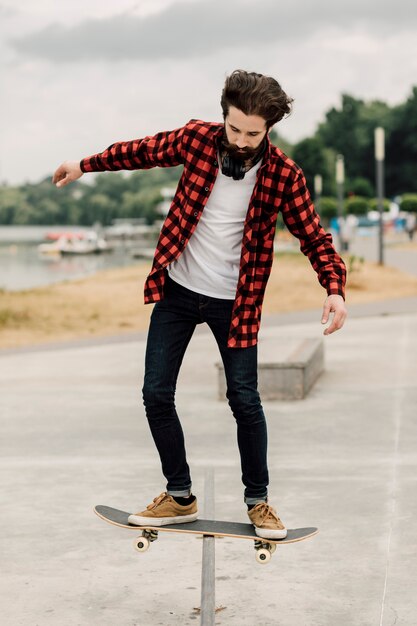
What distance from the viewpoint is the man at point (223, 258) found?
384 centimetres

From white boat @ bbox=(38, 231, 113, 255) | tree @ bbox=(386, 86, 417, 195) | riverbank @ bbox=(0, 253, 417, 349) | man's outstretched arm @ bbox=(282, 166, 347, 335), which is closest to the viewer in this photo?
man's outstretched arm @ bbox=(282, 166, 347, 335)

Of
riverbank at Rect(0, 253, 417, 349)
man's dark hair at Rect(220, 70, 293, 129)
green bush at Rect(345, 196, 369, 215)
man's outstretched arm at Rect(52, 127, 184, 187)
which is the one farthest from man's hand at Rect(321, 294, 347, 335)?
green bush at Rect(345, 196, 369, 215)

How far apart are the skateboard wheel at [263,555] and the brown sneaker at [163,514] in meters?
0.34

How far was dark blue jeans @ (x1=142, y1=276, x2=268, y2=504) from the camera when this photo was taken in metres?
3.97

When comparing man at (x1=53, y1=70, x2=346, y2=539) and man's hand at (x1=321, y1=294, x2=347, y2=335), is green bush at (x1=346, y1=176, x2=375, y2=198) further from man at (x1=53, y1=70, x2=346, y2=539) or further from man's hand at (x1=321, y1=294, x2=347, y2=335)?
man's hand at (x1=321, y1=294, x2=347, y2=335)

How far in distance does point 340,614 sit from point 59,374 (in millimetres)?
6355

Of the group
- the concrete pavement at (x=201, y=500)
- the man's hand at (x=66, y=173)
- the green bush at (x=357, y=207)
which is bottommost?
the green bush at (x=357, y=207)

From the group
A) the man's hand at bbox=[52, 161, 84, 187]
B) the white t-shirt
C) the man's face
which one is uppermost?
the man's face

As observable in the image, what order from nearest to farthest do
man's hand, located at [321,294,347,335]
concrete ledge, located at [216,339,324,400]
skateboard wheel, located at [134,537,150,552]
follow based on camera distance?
man's hand, located at [321,294,347,335], skateboard wheel, located at [134,537,150,552], concrete ledge, located at [216,339,324,400]

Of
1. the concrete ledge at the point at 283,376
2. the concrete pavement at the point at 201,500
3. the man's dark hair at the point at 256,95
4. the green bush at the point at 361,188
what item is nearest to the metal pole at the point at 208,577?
the concrete pavement at the point at 201,500

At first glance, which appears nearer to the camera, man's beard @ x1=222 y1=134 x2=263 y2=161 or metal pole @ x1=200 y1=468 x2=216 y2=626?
metal pole @ x1=200 y1=468 x2=216 y2=626

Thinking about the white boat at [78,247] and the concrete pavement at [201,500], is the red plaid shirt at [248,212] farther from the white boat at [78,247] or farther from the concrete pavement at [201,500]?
the white boat at [78,247]

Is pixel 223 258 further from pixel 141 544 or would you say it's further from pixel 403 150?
pixel 403 150

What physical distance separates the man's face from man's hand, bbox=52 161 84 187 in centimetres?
65
